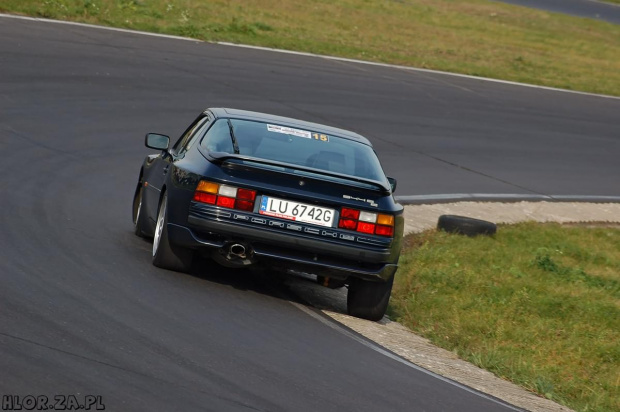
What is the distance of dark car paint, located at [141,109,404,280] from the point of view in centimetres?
795

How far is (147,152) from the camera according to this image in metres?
15.3

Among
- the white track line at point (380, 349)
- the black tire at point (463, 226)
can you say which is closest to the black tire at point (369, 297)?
the white track line at point (380, 349)

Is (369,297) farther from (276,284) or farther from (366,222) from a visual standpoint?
(276,284)

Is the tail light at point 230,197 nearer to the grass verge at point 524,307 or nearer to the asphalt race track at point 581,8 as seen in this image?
the grass verge at point 524,307

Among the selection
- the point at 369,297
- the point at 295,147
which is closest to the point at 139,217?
the point at 295,147

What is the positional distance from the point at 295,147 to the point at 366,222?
970mm

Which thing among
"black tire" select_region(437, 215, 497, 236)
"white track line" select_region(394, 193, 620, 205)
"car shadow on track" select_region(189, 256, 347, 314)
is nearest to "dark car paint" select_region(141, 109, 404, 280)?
"car shadow on track" select_region(189, 256, 347, 314)

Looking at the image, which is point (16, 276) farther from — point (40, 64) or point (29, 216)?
point (40, 64)

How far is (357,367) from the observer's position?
22.8 ft

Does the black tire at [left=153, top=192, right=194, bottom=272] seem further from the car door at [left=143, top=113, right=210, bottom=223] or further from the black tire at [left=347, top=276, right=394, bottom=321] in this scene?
the black tire at [left=347, top=276, right=394, bottom=321]

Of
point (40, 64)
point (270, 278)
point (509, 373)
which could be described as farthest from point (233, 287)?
point (40, 64)

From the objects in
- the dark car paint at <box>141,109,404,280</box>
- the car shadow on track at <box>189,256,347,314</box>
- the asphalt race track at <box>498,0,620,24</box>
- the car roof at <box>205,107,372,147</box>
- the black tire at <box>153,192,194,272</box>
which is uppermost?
the asphalt race track at <box>498,0,620,24</box>

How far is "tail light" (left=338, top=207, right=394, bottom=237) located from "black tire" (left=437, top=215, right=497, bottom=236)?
17.0 ft

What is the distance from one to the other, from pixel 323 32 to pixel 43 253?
22725 millimetres
